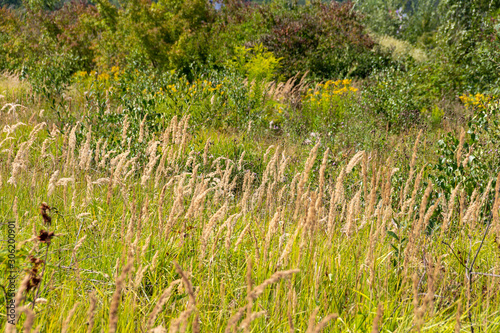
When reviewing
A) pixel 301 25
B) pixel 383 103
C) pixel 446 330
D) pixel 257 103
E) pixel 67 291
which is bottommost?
pixel 67 291

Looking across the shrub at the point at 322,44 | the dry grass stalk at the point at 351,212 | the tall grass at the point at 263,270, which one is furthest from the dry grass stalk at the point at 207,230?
the shrub at the point at 322,44

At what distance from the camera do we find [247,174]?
7.98 feet

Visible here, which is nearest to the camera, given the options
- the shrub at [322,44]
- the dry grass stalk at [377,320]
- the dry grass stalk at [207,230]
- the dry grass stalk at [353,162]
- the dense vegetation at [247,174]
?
the dry grass stalk at [377,320]

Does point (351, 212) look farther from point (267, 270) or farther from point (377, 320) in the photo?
point (377, 320)

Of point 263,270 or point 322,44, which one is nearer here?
point 263,270

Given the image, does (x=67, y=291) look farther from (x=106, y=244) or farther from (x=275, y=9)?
(x=275, y=9)

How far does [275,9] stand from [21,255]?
1512 cm

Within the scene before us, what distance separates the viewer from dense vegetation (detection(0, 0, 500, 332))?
162cm

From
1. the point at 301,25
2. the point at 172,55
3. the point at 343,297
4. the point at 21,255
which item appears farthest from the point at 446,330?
the point at 301,25

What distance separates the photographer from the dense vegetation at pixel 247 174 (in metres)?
1.62

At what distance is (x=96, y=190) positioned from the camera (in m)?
3.08

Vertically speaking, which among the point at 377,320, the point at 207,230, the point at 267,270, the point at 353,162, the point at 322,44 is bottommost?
the point at 267,270

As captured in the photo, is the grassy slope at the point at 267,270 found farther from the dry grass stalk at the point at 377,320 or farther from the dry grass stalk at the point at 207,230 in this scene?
the dry grass stalk at the point at 377,320

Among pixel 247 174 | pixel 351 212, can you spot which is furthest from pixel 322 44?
pixel 351 212
